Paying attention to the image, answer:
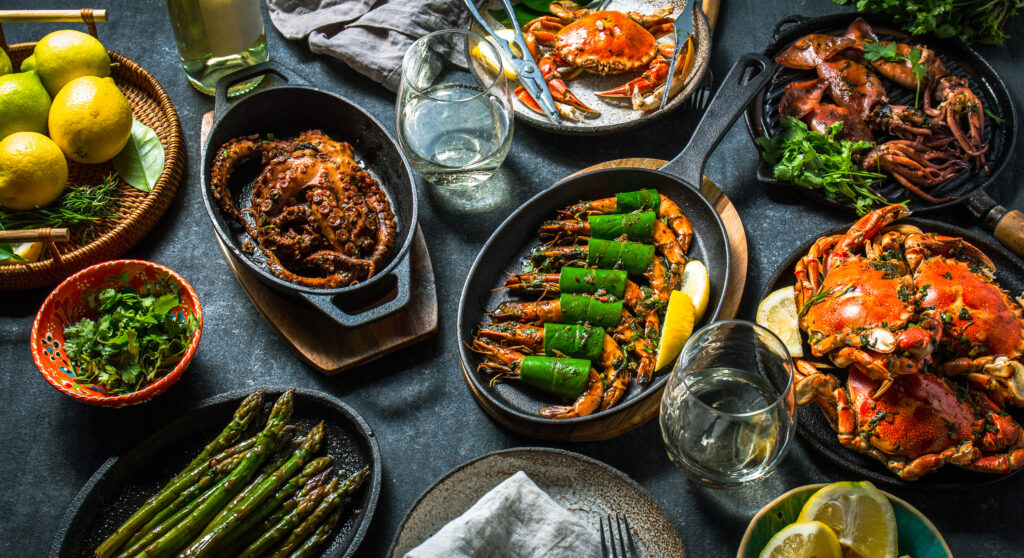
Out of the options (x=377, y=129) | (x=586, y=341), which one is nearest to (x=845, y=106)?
(x=586, y=341)

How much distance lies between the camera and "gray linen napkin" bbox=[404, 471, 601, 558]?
1923 mm

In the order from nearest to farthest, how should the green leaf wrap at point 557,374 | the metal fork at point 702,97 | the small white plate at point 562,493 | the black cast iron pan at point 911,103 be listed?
1. the small white plate at point 562,493
2. the green leaf wrap at point 557,374
3. the black cast iron pan at point 911,103
4. the metal fork at point 702,97

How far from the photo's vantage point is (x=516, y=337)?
2.30 m

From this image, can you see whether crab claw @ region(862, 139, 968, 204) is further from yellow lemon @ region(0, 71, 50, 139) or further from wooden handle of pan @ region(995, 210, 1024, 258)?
yellow lemon @ region(0, 71, 50, 139)

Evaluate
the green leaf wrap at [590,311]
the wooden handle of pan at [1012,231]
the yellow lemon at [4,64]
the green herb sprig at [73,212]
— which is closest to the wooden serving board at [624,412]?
the green leaf wrap at [590,311]

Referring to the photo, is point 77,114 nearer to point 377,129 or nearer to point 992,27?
point 377,129

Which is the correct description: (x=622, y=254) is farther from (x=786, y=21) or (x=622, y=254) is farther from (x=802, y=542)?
(x=786, y=21)

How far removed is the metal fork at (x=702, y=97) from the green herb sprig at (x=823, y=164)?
29cm

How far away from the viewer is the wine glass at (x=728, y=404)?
1.86 meters

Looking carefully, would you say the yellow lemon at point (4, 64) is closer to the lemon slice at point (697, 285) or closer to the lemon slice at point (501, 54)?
the lemon slice at point (501, 54)

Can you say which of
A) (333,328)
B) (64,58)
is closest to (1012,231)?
(333,328)

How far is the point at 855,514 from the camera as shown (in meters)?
1.93

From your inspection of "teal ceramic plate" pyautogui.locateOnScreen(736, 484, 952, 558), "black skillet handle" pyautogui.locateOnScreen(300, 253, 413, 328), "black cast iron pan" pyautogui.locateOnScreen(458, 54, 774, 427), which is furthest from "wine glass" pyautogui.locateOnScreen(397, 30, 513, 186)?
"teal ceramic plate" pyautogui.locateOnScreen(736, 484, 952, 558)

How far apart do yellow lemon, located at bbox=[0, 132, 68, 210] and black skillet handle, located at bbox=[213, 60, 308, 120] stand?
0.50m
